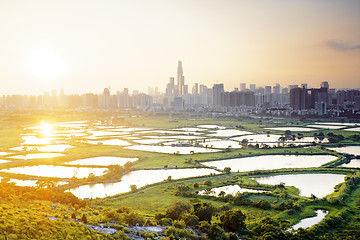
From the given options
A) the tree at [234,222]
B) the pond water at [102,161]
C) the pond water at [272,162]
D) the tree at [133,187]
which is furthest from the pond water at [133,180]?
the tree at [234,222]

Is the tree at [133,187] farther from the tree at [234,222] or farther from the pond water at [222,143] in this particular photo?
the pond water at [222,143]

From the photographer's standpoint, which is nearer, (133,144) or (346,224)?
(346,224)

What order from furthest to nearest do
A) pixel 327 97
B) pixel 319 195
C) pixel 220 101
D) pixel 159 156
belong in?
pixel 220 101
pixel 327 97
pixel 159 156
pixel 319 195

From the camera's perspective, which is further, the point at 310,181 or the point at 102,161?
the point at 102,161

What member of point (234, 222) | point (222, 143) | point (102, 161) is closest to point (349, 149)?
point (222, 143)

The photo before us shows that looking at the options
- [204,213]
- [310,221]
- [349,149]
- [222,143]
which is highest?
[204,213]

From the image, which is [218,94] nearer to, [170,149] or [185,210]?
[170,149]

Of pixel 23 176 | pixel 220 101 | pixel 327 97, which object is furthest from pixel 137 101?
pixel 23 176

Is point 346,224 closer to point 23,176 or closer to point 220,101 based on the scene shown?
point 23,176
